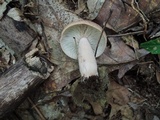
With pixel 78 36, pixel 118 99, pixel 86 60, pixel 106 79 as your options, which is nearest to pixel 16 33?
pixel 78 36

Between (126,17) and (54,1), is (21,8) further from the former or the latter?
(126,17)

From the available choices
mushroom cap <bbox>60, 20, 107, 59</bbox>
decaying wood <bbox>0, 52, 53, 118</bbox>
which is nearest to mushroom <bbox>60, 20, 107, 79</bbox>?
mushroom cap <bbox>60, 20, 107, 59</bbox>

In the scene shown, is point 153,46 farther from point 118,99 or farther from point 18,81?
point 18,81

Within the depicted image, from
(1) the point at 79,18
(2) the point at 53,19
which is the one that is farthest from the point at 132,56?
(2) the point at 53,19

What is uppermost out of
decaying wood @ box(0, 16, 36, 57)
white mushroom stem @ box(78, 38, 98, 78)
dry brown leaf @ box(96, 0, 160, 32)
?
decaying wood @ box(0, 16, 36, 57)

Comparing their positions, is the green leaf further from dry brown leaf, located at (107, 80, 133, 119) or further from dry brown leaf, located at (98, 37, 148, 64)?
dry brown leaf, located at (107, 80, 133, 119)

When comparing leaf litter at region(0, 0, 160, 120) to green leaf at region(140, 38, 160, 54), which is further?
leaf litter at region(0, 0, 160, 120)
